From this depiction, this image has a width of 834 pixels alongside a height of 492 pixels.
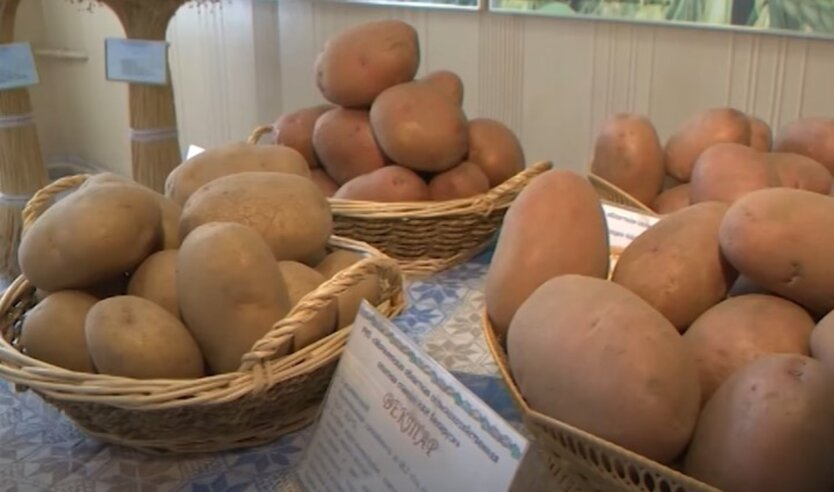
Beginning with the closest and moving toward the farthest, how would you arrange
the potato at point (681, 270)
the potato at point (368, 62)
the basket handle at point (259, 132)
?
the potato at point (681, 270) → the potato at point (368, 62) → the basket handle at point (259, 132)

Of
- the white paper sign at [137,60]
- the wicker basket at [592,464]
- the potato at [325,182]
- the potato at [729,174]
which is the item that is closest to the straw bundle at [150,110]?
the white paper sign at [137,60]

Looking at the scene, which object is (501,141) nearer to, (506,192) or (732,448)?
(506,192)

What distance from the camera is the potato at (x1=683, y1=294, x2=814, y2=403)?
49 cm

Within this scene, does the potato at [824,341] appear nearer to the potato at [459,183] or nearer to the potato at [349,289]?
the potato at [349,289]

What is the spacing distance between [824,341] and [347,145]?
615 millimetres

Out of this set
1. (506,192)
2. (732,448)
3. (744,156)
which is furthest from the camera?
(506,192)

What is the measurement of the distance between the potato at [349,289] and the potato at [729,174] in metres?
0.31

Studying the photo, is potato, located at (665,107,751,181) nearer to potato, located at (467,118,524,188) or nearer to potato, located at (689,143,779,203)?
potato, located at (689,143,779,203)

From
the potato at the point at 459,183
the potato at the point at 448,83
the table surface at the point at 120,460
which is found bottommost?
the table surface at the point at 120,460

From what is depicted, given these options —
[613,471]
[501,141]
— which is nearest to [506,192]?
[501,141]

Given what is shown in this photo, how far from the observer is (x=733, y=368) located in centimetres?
49

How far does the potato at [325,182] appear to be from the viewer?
1.02 metres

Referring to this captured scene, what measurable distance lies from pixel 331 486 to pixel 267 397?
0.08 metres

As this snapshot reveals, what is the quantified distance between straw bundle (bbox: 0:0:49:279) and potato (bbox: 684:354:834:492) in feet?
3.25
